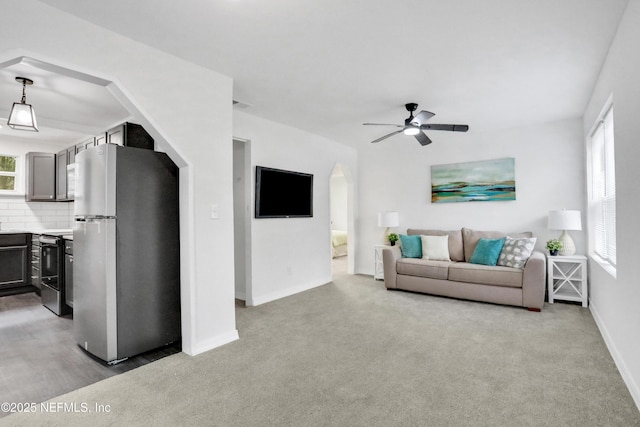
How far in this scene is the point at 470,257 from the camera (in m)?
4.68

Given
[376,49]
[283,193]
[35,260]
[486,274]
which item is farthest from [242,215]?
[486,274]

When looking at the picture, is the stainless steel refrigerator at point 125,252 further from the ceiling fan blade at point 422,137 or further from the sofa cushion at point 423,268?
the sofa cushion at point 423,268

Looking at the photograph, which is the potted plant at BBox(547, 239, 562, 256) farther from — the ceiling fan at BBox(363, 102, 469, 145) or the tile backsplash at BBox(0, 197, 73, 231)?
the tile backsplash at BBox(0, 197, 73, 231)

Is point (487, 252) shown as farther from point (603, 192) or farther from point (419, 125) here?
point (419, 125)

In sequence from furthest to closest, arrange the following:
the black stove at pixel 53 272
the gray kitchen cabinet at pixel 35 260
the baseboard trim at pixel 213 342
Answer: the gray kitchen cabinet at pixel 35 260
the black stove at pixel 53 272
the baseboard trim at pixel 213 342

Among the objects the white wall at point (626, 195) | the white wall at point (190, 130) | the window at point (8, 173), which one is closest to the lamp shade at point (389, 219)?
the white wall at point (626, 195)

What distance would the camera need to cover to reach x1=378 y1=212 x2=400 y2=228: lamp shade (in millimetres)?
5426

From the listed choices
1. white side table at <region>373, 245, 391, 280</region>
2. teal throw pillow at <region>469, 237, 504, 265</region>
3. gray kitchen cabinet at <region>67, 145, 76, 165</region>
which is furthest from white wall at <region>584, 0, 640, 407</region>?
gray kitchen cabinet at <region>67, 145, 76, 165</region>

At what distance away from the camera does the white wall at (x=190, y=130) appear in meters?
2.12

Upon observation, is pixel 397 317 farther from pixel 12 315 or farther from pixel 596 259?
pixel 12 315

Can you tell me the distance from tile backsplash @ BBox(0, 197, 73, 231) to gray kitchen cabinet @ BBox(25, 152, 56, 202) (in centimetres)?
21

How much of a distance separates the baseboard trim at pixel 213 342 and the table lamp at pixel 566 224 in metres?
4.00

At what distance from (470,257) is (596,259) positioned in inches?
57.1

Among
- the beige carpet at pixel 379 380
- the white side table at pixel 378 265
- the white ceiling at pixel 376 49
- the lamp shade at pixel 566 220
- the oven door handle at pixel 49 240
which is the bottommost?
the beige carpet at pixel 379 380
